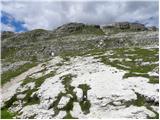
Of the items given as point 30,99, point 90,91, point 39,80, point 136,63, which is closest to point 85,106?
point 90,91

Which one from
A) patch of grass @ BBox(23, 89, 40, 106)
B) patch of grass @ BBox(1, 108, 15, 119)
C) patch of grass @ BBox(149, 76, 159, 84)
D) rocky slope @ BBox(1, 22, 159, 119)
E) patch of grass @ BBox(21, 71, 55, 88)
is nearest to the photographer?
rocky slope @ BBox(1, 22, 159, 119)

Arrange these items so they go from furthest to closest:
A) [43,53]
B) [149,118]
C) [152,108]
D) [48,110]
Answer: [43,53] < [48,110] < [152,108] < [149,118]

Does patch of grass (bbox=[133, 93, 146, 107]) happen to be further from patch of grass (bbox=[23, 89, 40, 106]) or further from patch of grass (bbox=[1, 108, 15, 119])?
patch of grass (bbox=[1, 108, 15, 119])

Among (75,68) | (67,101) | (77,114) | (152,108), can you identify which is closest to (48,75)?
(75,68)

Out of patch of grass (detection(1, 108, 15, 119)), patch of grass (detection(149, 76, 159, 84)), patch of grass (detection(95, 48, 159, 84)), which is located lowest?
patch of grass (detection(1, 108, 15, 119))

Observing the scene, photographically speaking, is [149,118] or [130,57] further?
[130,57]

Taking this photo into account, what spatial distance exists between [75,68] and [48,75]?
4.86 metres

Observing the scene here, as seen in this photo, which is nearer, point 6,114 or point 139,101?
point 139,101

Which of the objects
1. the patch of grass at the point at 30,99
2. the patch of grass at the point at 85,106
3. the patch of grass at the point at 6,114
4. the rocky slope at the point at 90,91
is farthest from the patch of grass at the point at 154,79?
the patch of grass at the point at 6,114

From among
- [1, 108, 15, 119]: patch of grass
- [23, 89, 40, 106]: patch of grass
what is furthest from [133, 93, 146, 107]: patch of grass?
[1, 108, 15, 119]: patch of grass

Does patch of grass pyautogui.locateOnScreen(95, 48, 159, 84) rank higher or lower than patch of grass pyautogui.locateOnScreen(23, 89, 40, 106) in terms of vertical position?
higher

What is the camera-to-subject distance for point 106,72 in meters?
53.4

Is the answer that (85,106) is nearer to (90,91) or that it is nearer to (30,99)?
(90,91)

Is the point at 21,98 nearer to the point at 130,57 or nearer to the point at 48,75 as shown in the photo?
the point at 48,75
